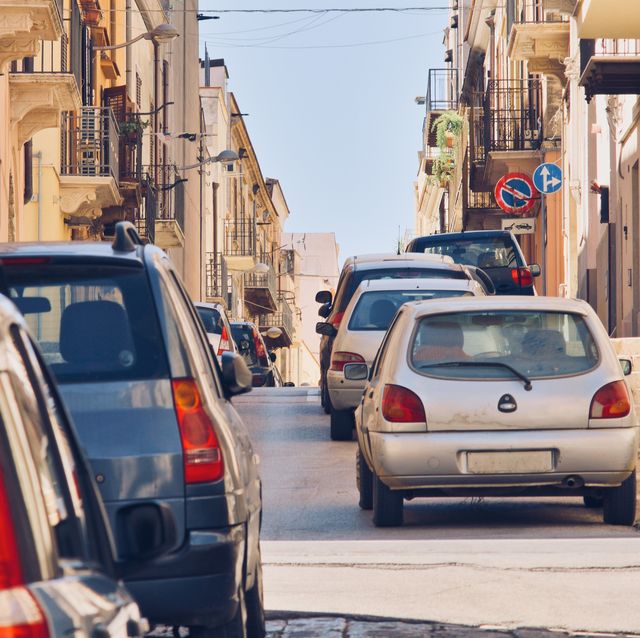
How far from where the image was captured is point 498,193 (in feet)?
114

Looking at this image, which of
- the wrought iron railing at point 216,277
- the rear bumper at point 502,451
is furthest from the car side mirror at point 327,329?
the wrought iron railing at point 216,277

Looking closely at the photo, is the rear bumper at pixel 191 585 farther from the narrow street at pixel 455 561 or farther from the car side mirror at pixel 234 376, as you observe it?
the narrow street at pixel 455 561

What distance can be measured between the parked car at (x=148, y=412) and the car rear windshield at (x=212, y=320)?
63.0 ft

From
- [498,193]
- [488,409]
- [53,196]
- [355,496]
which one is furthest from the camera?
[498,193]

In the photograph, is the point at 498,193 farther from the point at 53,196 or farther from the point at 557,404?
the point at 557,404

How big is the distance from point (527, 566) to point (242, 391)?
277cm

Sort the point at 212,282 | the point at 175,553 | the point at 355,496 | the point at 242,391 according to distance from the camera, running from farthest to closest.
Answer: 1. the point at 212,282
2. the point at 355,496
3. the point at 242,391
4. the point at 175,553

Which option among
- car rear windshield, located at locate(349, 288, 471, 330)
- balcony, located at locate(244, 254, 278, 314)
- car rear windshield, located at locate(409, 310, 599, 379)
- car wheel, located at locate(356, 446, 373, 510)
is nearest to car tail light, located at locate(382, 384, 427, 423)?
car rear windshield, located at locate(409, 310, 599, 379)

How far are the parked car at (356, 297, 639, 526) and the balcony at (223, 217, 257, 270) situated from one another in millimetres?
59646

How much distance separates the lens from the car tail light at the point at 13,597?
8.30ft

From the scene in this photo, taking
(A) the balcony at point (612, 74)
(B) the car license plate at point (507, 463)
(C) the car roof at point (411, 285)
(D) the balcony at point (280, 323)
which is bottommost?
(D) the balcony at point (280, 323)

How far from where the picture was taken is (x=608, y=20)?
21.8 m

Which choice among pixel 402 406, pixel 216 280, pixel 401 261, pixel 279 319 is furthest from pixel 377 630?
pixel 279 319

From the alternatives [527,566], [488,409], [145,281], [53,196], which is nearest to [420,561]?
[527,566]
